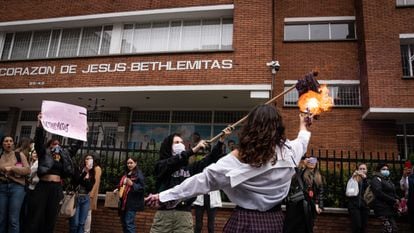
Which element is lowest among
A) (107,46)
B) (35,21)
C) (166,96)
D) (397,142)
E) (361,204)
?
(361,204)

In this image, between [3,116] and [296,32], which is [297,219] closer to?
[296,32]

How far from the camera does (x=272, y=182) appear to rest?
2.58 metres

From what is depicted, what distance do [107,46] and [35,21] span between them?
12.0 feet

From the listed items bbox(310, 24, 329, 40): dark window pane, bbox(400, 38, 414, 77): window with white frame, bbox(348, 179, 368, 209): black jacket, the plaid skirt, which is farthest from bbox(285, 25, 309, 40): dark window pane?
the plaid skirt

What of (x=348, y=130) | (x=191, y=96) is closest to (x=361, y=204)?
(x=348, y=130)

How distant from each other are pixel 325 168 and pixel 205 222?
348 centimetres

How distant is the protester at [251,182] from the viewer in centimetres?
252

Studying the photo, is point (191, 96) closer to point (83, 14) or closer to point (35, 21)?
point (83, 14)

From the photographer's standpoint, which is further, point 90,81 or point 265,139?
point 90,81

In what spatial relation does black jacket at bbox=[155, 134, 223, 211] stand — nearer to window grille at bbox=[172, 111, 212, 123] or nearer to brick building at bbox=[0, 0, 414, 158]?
brick building at bbox=[0, 0, 414, 158]

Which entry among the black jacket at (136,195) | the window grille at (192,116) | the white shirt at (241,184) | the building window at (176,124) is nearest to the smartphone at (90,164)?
the black jacket at (136,195)

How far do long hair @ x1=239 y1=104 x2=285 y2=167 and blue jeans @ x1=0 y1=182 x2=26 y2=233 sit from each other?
5.38 m

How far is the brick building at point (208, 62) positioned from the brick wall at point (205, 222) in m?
5.56

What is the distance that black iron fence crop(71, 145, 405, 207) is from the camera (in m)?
8.25
